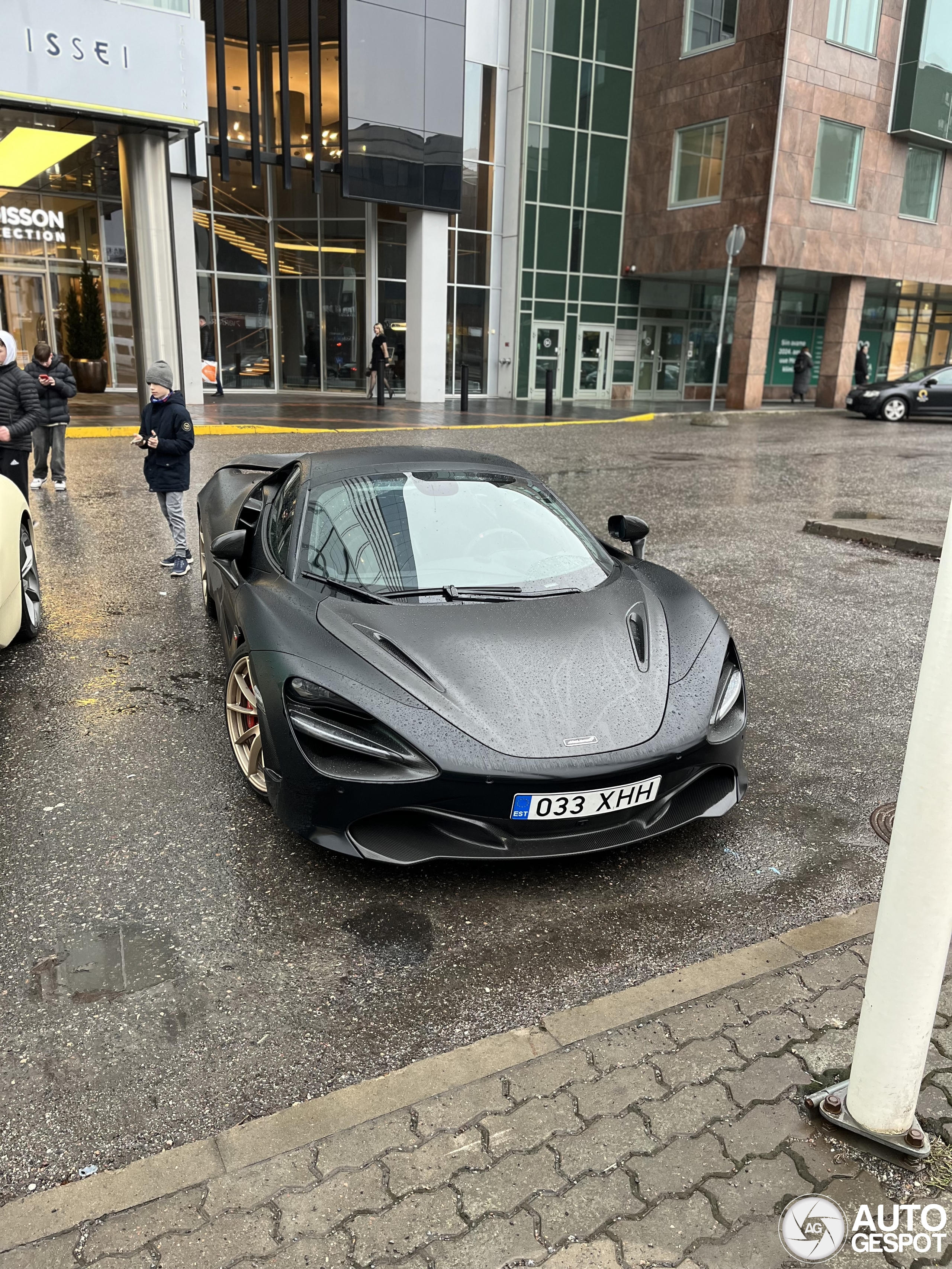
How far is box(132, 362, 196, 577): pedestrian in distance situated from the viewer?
7.25 meters

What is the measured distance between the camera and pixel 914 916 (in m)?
2.09

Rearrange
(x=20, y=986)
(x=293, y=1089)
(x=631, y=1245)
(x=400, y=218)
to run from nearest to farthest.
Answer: (x=631, y=1245) < (x=293, y=1089) < (x=20, y=986) < (x=400, y=218)

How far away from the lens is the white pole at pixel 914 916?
1.98 metres

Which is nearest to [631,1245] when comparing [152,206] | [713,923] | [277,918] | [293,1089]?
[293,1089]

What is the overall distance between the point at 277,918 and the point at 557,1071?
117 centimetres

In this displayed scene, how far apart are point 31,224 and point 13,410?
19.0 m

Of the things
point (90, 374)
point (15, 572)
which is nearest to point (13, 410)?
point (15, 572)

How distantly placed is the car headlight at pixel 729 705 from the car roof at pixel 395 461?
1.59 m

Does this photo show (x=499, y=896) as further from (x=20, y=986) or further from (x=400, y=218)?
(x=400, y=218)

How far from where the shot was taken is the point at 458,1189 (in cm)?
215

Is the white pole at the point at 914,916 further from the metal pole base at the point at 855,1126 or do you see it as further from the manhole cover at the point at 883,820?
the manhole cover at the point at 883,820

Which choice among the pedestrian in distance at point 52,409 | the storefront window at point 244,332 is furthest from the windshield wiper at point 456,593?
the storefront window at point 244,332

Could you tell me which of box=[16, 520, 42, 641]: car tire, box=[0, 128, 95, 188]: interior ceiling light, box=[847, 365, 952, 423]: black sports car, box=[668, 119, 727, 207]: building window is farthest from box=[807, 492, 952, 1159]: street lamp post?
box=[668, 119, 727, 207]: building window

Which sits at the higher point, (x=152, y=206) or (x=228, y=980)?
(x=152, y=206)
